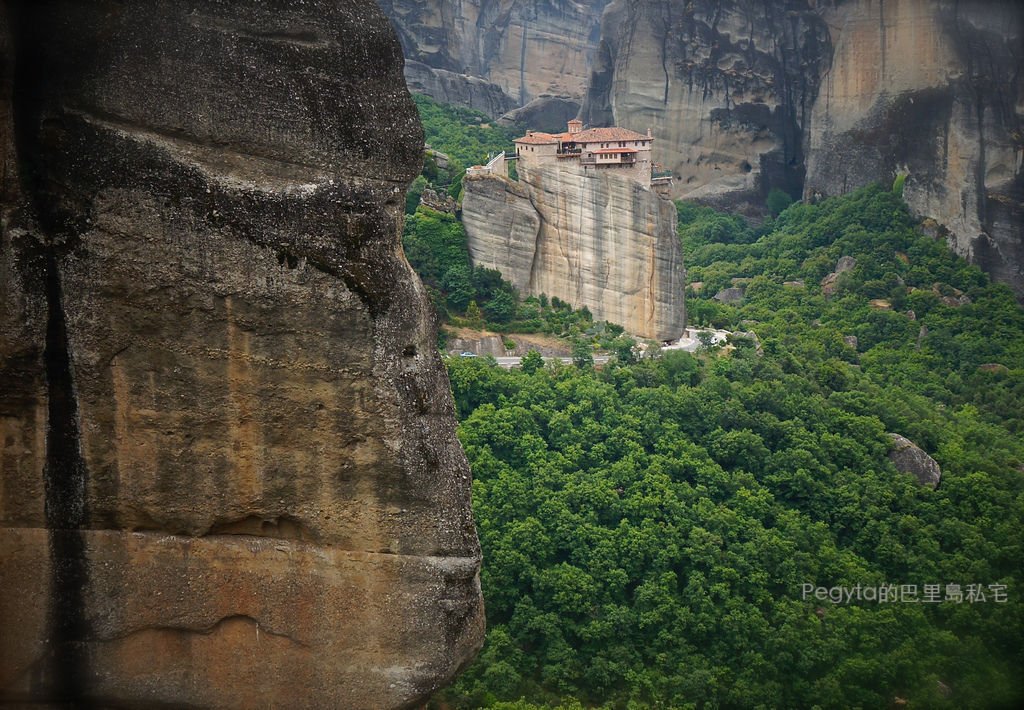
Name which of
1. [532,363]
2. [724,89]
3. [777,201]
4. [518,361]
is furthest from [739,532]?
[724,89]

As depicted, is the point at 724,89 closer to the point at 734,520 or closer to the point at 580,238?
the point at 580,238

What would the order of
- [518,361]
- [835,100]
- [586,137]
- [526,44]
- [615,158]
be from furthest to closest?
1. [526,44]
2. [835,100]
3. [586,137]
4. [615,158]
5. [518,361]


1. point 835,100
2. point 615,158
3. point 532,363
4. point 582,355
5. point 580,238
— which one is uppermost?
point 835,100

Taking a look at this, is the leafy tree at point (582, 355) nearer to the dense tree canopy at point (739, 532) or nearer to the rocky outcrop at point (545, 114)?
the dense tree canopy at point (739, 532)

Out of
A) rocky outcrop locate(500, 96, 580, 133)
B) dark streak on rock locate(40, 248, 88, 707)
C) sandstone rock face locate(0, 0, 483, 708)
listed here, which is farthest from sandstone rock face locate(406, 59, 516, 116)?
dark streak on rock locate(40, 248, 88, 707)

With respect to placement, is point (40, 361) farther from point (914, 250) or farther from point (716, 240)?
point (716, 240)

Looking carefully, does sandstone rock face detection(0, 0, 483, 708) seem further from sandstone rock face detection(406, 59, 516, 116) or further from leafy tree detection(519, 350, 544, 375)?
sandstone rock face detection(406, 59, 516, 116)

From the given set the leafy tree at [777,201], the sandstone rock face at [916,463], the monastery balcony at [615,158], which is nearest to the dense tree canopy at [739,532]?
the sandstone rock face at [916,463]
